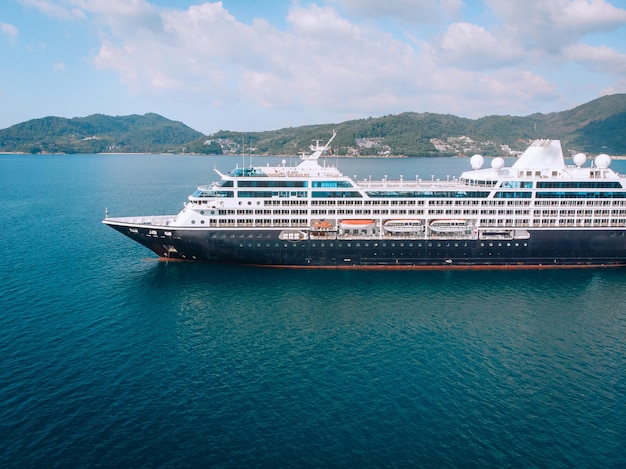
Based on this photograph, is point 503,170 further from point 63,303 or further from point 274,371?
point 63,303

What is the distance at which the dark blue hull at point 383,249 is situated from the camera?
142ft

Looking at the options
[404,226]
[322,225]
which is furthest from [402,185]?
[322,225]

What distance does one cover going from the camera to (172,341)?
29.5m

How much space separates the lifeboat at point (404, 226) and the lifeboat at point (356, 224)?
1724mm

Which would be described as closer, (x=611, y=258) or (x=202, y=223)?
(x=202, y=223)

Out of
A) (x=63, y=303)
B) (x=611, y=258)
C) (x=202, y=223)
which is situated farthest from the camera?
(x=611, y=258)

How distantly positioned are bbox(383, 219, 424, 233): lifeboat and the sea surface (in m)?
4.69

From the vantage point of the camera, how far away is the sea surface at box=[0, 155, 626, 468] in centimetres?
2003

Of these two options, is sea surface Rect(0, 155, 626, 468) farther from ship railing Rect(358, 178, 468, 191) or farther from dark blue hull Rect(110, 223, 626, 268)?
ship railing Rect(358, 178, 468, 191)

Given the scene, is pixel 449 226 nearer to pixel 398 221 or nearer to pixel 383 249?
pixel 398 221

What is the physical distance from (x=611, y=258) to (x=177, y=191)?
295ft

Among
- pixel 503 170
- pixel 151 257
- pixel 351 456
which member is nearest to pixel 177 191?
pixel 151 257

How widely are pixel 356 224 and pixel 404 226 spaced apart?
5089 millimetres

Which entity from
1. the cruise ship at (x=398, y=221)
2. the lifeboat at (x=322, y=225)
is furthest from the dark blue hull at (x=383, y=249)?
the lifeboat at (x=322, y=225)
